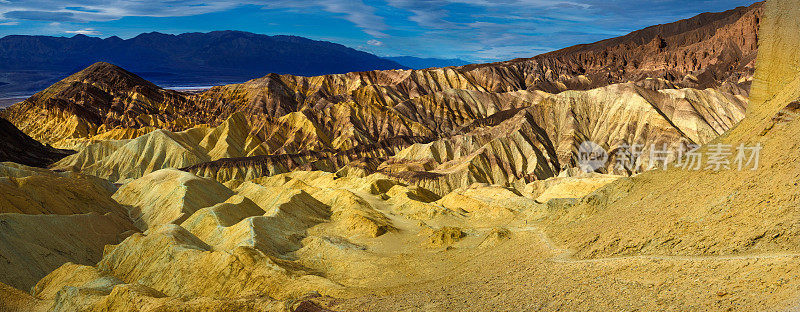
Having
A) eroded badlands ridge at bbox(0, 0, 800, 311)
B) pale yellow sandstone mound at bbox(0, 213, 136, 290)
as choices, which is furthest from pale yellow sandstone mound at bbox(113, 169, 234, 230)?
pale yellow sandstone mound at bbox(0, 213, 136, 290)

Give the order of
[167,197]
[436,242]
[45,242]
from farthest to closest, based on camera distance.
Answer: [167,197] < [45,242] < [436,242]

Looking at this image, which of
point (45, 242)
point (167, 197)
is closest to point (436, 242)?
point (45, 242)

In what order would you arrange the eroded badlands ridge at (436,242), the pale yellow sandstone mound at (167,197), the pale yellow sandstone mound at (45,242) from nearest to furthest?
1. the eroded badlands ridge at (436,242)
2. the pale yellow sandstone mound at (45,242)
3. the pale yellow sandstone mound at (167,197)

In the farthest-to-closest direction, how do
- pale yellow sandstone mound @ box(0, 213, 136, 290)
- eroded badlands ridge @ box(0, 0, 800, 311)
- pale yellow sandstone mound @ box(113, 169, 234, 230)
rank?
pale yellow sandstone mound @ box(113, 169, 234, 230), pale yellow sandstone mound @ box(0, 213, 136, 290), eroded badlands ridge @ box(0, 0, 800, 311)

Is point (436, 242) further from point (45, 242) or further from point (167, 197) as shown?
point (167, 197)

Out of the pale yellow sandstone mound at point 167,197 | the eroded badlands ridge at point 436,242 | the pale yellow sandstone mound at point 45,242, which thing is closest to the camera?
the eroded badlands ridge at point 436,242

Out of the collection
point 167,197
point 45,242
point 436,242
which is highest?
point 436,242

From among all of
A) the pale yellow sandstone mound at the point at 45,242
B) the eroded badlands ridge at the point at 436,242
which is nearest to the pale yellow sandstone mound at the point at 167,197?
the eroded badlands ridge at the point at 436,242

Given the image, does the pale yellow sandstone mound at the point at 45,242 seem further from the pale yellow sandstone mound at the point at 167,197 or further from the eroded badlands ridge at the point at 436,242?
the pale yellow sandstone mound at the point at 167,197

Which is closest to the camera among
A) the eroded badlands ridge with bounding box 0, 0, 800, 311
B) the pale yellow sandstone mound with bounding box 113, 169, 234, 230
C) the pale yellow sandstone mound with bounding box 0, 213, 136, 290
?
the eroded badlands ridge with bounding box 0, 0, 800, 311

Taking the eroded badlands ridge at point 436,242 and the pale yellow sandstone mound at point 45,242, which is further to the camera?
the pale yellow sandstone mound at point 45,242

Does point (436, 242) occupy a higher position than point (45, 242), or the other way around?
point (436, 242)

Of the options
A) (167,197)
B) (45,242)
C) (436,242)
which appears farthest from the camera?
(167,197)

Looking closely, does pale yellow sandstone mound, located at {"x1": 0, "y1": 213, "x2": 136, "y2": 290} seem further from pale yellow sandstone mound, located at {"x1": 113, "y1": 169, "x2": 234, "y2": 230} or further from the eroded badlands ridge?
pale yellow sandstone mound, located at {"x1": 113, "y1": 169, "x2": 234, "y2": 230}
